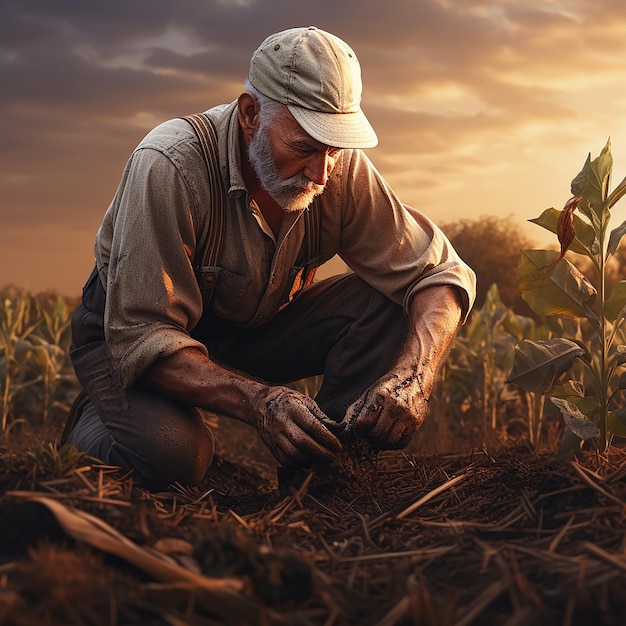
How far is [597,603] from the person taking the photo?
1.45 m

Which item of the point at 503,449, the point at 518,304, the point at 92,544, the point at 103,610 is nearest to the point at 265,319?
the point at 503,449

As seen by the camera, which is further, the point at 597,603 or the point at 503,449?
the point at 503,449

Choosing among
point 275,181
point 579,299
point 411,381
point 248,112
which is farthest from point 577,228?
point 248,112

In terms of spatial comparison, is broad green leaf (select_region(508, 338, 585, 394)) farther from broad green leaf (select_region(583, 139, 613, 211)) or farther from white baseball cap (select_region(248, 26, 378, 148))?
white baseball cap (select_region(248, 26, 378, 148))

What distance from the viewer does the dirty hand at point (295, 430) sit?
234cm

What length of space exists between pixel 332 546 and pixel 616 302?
1.40 metres

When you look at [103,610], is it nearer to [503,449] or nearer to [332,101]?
[332,101]

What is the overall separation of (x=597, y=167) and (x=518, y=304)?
5.56 meters

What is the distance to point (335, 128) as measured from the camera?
253cm

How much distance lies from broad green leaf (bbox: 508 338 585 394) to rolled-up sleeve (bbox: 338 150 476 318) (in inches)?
13.8

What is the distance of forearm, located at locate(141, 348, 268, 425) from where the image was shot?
2514 millimetres

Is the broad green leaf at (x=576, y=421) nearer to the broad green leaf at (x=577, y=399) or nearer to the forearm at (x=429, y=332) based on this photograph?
the broad green leaf at (x=577, y=399)

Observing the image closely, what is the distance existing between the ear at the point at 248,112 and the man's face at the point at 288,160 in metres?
0.04

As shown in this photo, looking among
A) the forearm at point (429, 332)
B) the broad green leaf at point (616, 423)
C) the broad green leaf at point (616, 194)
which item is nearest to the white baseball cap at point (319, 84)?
the forearm at point (429, 332)
